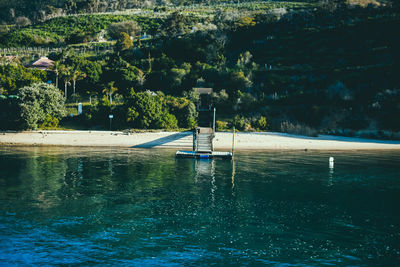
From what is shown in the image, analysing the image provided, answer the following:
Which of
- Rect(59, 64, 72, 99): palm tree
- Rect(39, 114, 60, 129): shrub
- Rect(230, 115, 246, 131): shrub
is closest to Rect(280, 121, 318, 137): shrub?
Rect(230, 115, 246, 131): shrub

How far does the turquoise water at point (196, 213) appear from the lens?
1745cm

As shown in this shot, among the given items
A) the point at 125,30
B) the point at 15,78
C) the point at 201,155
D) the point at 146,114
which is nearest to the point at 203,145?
the point at 201,155

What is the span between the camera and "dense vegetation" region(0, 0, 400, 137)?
60.1 meters

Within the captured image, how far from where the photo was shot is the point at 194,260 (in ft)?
54.9

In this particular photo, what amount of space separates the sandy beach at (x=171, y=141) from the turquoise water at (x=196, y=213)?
10.8 metres

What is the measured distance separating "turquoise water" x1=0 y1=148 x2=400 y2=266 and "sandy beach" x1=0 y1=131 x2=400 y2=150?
10817 mm

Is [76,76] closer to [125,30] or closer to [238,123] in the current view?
[238,123]

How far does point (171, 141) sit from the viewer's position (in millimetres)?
52844

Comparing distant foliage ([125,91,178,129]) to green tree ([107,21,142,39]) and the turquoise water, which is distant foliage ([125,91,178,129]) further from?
green tree ([107,21,142,39])

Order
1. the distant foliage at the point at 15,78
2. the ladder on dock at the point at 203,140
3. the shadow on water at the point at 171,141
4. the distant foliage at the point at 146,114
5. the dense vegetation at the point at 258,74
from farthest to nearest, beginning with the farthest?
1. the distant foliage at the point at 15,78
2. the dense vegetation at the point at 258,74
3. the distant foliage at the point at 146,114
4. the shadow on water at the point at 171,141
5. the ladder on dock at the point at 203,140

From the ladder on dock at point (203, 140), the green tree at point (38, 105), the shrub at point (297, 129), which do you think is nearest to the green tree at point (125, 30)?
the green tree at point (38, 105)

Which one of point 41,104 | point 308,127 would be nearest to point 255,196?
point 308,127

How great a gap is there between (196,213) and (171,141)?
99.2 ft

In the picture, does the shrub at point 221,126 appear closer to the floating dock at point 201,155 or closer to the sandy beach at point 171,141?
the sandy beach at point 171,141
